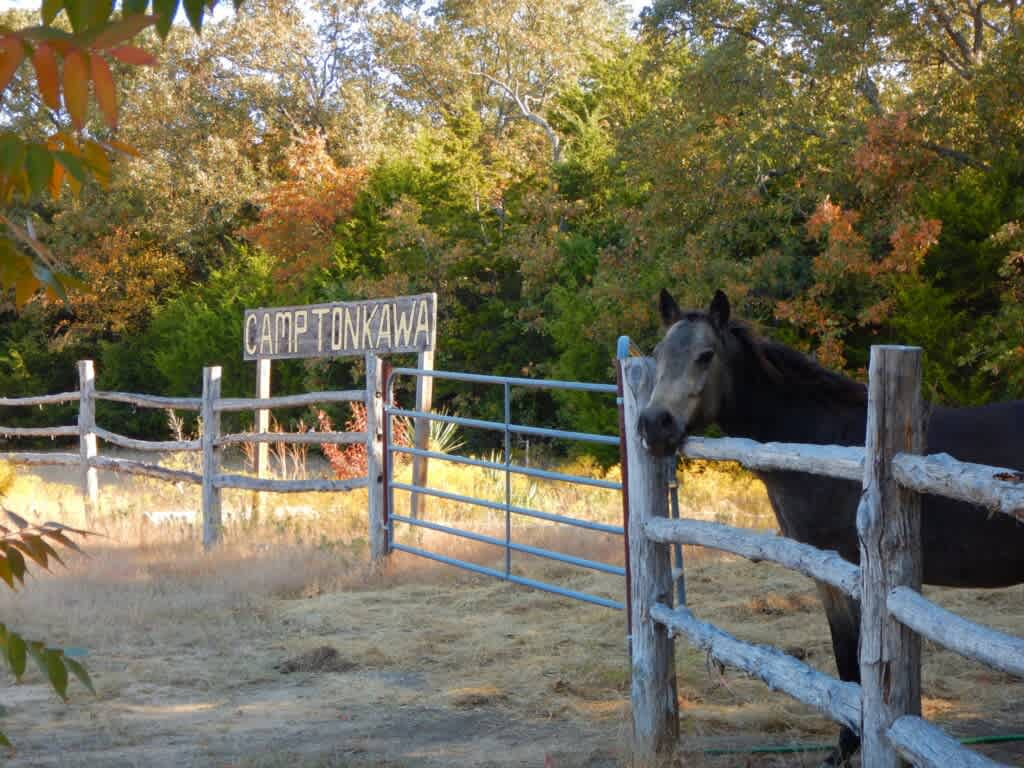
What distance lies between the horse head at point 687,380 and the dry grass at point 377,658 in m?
1.07

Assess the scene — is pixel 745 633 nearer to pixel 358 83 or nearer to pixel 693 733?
pixel 693 733

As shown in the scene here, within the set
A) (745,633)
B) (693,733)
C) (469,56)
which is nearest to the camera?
(693,733)

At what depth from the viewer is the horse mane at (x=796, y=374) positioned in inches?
175

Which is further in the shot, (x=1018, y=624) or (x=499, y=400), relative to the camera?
(x=499, y=400)

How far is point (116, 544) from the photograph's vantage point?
352 inches

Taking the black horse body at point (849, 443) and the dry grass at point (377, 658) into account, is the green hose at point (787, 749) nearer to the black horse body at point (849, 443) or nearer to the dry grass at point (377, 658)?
the dry grass at point (377, 658)

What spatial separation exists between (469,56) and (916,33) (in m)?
18.3

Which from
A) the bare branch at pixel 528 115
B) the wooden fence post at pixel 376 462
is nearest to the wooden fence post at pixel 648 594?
the wooden fence post at pixel 376 462

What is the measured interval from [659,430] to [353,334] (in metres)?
5.97

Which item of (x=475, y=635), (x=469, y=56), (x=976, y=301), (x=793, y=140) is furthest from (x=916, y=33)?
(x=469, y=56)

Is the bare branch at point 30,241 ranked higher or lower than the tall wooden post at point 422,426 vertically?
higher

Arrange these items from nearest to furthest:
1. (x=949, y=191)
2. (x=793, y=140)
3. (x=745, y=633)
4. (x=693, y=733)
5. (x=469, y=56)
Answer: (x=693, y=733), (x=745, y=633), (x=949, y=191), (x=793, y=140), (x=469, y=56)

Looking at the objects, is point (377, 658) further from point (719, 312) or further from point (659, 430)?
point (719, 312)

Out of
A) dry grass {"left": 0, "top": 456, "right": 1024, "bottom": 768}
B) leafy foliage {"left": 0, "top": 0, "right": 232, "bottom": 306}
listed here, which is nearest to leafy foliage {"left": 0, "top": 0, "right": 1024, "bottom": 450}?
leafy foliage {"left": 0, "top": 0, "right": 232, "bottom": 306}
